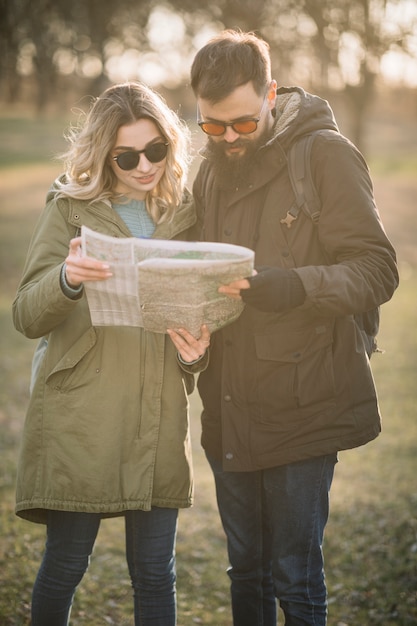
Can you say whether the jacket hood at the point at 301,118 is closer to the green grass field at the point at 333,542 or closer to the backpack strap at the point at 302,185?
the backpack strap at the point at 302,185

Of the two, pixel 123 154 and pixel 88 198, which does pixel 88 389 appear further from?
pixel 123 154

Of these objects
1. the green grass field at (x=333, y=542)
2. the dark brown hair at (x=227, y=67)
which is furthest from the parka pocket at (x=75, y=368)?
the green grass field at (x=333, y=542)

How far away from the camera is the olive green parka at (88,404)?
283 cm

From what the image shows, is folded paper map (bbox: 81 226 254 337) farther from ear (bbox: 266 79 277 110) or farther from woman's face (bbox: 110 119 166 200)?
ear (bbox: 266 79 277 110)

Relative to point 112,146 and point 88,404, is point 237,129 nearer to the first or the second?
point 112,146

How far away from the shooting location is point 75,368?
2.83 meters

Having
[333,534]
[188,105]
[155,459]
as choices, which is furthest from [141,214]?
[188,105]

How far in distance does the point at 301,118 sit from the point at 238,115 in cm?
25

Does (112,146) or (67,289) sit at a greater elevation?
(112,146)

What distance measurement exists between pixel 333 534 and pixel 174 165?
3052mm

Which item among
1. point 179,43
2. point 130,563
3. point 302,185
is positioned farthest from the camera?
Answer: point 179,43

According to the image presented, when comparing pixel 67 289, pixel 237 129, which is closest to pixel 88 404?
pixel 67 289

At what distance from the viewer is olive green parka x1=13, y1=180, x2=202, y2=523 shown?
283cm

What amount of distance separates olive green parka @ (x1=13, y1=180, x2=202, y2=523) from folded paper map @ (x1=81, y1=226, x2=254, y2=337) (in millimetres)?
296
